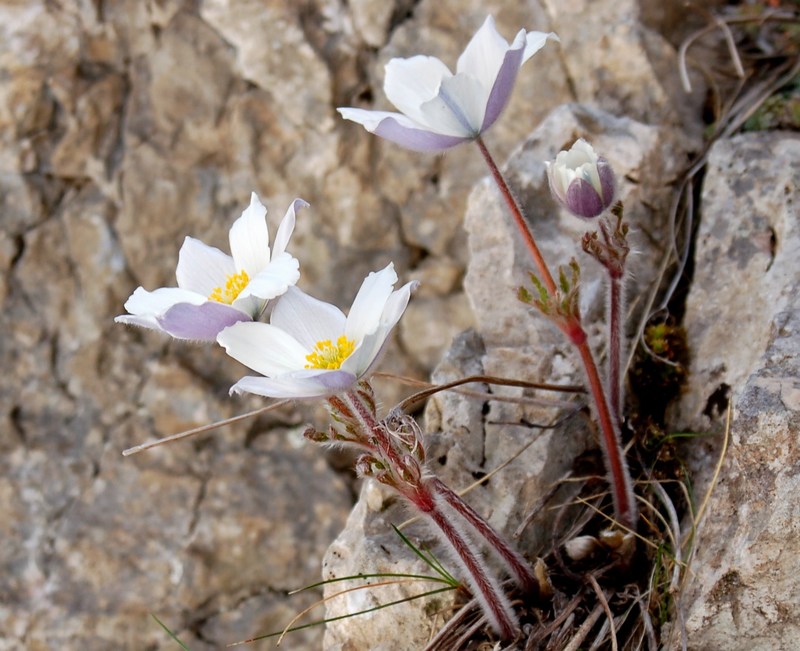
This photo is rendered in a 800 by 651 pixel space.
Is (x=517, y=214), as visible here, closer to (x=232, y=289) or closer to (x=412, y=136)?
(x=412, y=136)

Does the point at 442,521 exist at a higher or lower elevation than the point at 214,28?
lower

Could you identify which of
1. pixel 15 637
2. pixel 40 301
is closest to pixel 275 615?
pixel 15 637

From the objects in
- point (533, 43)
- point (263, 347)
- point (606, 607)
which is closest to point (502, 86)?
point (533, 43)

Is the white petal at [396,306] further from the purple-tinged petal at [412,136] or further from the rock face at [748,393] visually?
the rock face at [748,393]

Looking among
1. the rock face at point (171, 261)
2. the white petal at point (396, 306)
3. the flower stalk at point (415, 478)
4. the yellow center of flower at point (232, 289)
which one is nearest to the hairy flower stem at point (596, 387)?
the flower stalk at point (415, 478)

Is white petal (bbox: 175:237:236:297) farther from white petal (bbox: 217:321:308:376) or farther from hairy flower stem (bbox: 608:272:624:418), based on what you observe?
hairy flower stem (bbox: 608:272:624:418)

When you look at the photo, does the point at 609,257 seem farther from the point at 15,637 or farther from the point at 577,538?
the point at 15,637

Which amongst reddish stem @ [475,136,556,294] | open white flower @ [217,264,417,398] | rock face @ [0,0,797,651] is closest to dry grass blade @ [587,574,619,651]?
reddish stem @ [475,136,556,294]
